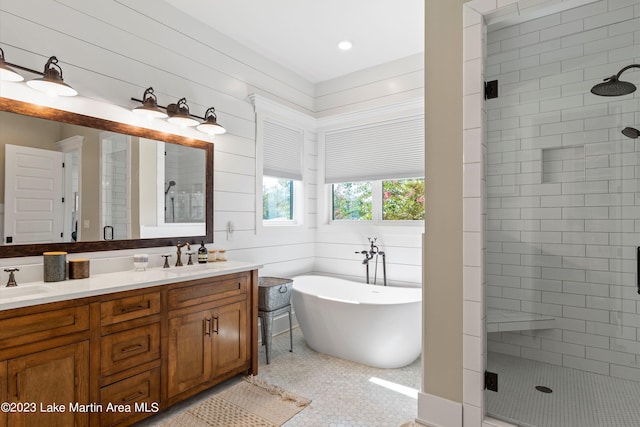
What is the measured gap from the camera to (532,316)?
87.0 inches

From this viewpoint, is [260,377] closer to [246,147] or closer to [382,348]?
[382,348]

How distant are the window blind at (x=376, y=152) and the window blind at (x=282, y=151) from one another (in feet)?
1.33

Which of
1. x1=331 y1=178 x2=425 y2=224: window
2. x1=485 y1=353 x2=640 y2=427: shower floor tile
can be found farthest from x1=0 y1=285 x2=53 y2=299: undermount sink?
x1=331 y1=178 x2=425 y2=224: window

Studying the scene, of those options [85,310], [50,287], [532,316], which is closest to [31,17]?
[50,287]

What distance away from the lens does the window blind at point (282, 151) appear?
378cm

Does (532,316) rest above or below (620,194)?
below

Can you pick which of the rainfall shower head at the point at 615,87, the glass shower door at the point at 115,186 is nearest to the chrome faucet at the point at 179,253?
the glass shower door at the point at 115,186

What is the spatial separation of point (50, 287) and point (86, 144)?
974 millimetres

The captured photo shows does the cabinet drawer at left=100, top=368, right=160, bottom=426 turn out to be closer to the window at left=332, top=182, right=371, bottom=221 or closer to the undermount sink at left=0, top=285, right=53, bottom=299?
the undermount sink at left=0, top=285, right=53, bottom=299

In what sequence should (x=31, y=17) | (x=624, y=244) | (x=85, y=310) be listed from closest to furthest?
(x=85, y=310) < (x=624, y=244) < (x=31, y=17)

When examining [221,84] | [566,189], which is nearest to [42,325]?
[221,84]

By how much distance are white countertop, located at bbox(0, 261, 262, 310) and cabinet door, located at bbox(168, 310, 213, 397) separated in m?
0.28

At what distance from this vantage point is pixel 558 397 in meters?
2.06

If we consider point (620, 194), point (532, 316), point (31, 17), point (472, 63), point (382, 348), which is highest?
point (31, 17)
